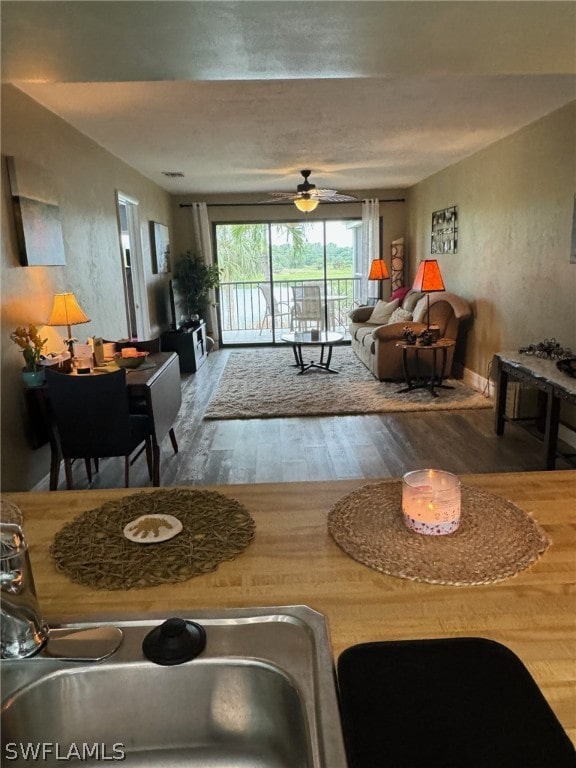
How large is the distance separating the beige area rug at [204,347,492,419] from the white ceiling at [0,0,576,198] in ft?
7.58

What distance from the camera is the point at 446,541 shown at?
105cm

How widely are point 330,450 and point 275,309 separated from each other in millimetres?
5476

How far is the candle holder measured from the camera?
107 centimetres

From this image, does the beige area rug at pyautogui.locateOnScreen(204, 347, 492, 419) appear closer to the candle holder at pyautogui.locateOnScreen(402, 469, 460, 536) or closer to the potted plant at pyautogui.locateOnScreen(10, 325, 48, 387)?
the potted plant at pyautogui.locateOnScreen(10, 325, 48, 387)

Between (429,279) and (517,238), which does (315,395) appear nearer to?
(429,279)

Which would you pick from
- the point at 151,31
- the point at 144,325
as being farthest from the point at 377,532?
the point at 144,325

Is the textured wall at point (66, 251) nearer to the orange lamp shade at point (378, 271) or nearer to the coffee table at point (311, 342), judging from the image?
the coffee table at point (311, 342)

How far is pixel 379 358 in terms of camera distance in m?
5.86

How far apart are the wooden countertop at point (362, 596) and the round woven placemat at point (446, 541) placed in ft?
0.06

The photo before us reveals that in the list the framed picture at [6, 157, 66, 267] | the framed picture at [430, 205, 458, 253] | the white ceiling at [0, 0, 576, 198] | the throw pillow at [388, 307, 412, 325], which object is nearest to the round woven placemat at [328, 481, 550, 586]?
the white ceiling at [0, 0, 576, 198]

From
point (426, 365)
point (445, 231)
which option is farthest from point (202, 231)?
point (426, 365)

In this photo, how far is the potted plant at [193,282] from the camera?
301 inches

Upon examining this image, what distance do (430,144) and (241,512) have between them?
15.8 feet

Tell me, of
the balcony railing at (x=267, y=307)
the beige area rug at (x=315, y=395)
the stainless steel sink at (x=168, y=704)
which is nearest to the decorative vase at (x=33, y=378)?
the beige area rug at (x=315, y=395)
